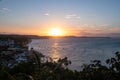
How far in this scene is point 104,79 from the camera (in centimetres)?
1482

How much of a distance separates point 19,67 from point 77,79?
726 centimetres

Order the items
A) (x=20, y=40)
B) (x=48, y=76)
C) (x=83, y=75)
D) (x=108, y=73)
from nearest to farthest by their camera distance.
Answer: (x=48, y=76) < (x=108, y=73) < (x=83, y=75) < (x=20, y=40)

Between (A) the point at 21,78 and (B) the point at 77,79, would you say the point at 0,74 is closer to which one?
(A) the point at 21,78

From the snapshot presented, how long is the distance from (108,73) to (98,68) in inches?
61.2

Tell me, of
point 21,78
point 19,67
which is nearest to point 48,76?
point 21,78

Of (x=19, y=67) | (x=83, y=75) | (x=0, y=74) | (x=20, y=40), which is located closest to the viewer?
(x=0, y=74)

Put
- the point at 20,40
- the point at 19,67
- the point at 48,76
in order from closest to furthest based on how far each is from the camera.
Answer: the point at 48,76 → the point at 19,67 → the point at 20,40

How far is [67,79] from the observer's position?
49.9 ft

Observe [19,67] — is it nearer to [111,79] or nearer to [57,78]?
[57,78]

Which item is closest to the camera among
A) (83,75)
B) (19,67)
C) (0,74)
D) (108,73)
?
(0,74)

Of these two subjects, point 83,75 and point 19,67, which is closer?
point 83,75

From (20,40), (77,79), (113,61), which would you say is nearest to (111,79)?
(113,61)

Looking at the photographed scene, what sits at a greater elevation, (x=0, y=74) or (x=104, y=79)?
(x=0, y=74)

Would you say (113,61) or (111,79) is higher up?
(113,61)
